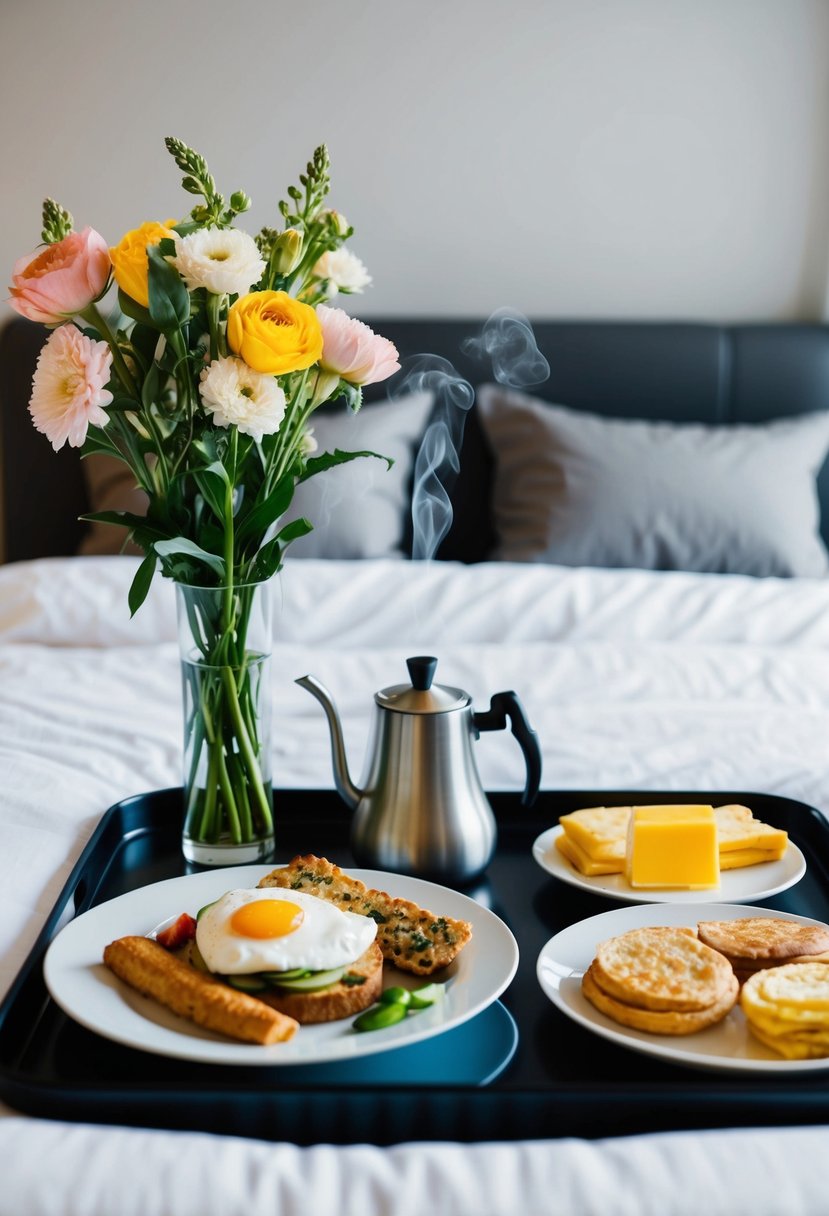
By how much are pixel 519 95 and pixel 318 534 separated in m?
1.43

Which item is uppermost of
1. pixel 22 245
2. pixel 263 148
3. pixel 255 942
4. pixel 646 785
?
pixel 263 148

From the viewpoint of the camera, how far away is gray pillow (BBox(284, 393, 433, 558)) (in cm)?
279

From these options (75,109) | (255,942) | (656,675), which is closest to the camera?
(255,942)

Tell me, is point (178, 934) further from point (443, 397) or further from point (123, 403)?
point (443, 397)

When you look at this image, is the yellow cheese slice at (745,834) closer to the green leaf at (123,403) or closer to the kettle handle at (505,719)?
the kettle handle at (505,719)

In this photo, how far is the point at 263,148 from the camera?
3291 mm

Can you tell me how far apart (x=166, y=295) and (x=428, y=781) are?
546mm

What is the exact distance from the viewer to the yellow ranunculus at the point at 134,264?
3.66 feet

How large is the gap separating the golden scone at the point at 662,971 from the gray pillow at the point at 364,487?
1761 millimetres

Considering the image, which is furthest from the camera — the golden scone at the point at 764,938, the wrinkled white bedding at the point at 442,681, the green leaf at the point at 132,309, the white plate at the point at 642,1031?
the green leaf at the point at 132,309

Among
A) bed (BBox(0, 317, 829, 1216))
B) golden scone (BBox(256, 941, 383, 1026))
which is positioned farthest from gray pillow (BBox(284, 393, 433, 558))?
golden scone (BBox(256, 941, 383, 1026))

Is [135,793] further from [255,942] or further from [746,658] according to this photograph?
[746,658]

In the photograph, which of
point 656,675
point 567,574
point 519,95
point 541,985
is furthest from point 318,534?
point 541,985

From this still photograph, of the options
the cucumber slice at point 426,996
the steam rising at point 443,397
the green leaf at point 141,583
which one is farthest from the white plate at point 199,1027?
the steam rising at point 443,397
